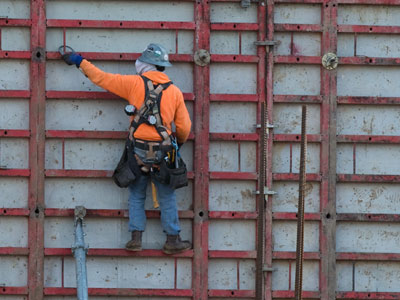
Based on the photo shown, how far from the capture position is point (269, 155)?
651cm

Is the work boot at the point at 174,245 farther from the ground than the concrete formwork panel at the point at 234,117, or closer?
closer

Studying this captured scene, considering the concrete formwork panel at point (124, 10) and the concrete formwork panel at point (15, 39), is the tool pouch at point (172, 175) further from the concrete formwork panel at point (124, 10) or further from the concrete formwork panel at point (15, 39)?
the concrete formwork panel at point (15, 39)

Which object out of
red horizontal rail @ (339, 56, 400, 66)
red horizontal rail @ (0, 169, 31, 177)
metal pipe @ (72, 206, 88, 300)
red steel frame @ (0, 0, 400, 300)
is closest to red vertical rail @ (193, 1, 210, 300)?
red steel frame @ (0, 0, 400, 300)

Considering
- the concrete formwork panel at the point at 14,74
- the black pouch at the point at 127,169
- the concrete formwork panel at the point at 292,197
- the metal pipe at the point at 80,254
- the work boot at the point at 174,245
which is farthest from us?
the concrete formwork panel at the point at 292,197

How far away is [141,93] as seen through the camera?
6246mm

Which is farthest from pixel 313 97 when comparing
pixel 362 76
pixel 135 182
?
pixel 135 182

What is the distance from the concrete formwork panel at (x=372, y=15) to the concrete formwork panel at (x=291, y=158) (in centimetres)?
127

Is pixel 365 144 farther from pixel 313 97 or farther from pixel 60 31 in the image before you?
pixel 60 31

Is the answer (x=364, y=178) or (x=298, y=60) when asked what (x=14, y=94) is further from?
(x=364, y=178)

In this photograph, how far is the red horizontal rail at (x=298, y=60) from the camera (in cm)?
653

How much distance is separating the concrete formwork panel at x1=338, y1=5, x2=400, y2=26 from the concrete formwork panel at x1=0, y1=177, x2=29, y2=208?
11.3ft

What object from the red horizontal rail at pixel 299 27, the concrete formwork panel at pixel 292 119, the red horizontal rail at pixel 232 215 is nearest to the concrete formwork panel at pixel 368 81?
the concrete formwork panel at pixel 292 119

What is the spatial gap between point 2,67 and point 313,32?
2.94 m

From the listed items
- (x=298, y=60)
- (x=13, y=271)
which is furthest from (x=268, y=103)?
(x=13, y=271)
